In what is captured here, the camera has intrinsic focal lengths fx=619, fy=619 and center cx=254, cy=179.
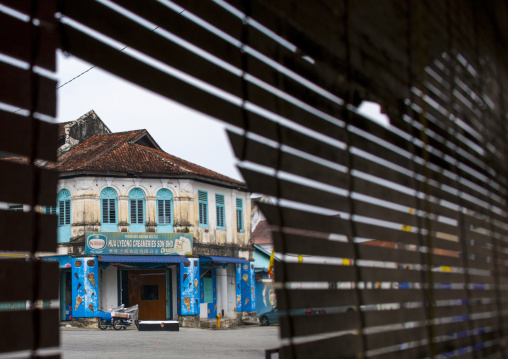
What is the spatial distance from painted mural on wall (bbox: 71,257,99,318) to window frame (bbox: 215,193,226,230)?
4298 mm

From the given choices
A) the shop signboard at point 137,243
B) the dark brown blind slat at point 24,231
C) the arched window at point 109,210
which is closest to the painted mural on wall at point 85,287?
the shop signboard at point 137,243

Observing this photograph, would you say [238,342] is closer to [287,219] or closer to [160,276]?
[160,276]

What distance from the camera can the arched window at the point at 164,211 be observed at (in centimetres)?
1902

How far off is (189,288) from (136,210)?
2.87m

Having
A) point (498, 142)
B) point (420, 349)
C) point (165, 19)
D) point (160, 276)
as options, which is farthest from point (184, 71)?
point (160, 276)

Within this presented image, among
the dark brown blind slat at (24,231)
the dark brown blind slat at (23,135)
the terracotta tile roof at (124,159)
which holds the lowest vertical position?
the dark brown blind slat at (24,231)

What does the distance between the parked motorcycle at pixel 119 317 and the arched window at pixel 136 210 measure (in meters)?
2.36

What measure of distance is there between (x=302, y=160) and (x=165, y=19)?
0.37m

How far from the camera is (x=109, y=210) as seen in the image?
18625 millimetres

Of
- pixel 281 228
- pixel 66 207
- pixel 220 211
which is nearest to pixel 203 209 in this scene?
pixel 220 211

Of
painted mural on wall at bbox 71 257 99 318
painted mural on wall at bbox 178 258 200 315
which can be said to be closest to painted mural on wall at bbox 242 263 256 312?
painted mural on wall at bbox 178 258 200 315

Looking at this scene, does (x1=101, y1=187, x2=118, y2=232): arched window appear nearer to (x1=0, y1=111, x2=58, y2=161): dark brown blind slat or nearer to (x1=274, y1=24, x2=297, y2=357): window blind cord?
(x1=274, y1=24, x2=297, y2=357): window blind cord

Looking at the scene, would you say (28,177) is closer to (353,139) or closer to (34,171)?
(34,171)

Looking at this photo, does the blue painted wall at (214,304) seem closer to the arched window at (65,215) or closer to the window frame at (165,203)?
the window frame at (165,203)
